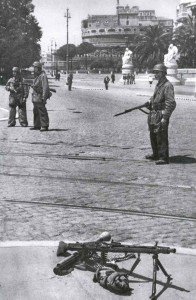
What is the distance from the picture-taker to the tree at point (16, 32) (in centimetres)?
5494

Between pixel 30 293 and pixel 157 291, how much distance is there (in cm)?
88

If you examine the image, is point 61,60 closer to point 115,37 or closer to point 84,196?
point 115,37

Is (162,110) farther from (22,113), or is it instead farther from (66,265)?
(22,113)

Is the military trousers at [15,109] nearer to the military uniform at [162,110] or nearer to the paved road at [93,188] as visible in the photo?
the paved road at [93,188]

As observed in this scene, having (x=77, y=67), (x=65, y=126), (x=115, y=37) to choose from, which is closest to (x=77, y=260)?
(x=65, y=126)

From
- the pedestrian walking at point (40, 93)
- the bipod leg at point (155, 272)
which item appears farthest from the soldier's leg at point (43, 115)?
the bipod leg at point (155, 272)

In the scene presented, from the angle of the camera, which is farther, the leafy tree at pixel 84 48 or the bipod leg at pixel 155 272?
the leafy tree at pixel 84 48

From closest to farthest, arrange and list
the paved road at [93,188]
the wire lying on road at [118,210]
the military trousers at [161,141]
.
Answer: the paved road at [93,188] → the wire lying on road at [118,210] → the military trousers at [161,141]

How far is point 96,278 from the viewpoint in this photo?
4.44 m

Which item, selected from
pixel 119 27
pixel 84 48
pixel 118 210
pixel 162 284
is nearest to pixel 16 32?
pixel 118 210

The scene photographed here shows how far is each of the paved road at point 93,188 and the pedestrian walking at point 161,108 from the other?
1.08 ft

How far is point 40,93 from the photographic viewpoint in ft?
50.1

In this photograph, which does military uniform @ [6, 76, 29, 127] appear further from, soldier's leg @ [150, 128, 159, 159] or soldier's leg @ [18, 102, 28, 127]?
soldier's leg @ [150, 128, 159, 159]

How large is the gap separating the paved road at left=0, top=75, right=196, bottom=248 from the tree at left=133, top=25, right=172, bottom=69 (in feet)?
291
